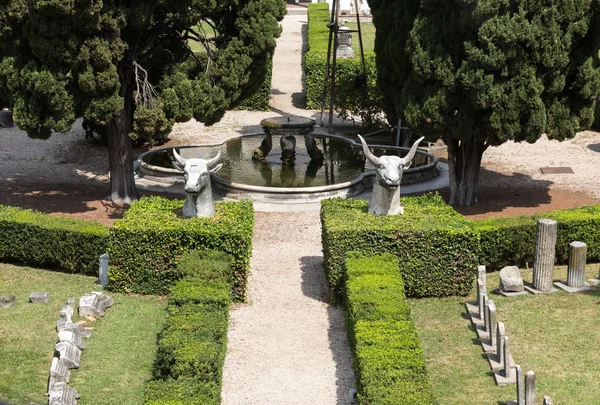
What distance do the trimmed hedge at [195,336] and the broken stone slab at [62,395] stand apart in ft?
3.70

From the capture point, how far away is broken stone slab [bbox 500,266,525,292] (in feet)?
58.9

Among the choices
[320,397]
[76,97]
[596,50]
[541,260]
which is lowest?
[320,397]

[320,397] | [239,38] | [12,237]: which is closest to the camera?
[320,397]

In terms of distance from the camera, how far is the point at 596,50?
21.8 meters

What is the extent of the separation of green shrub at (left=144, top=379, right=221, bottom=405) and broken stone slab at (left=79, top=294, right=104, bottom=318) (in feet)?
12.9

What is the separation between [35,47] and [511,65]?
10.1 metres

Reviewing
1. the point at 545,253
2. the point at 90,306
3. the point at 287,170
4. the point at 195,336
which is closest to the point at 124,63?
the point at 287,170

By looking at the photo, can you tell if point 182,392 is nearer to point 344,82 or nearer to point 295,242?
point 295,242

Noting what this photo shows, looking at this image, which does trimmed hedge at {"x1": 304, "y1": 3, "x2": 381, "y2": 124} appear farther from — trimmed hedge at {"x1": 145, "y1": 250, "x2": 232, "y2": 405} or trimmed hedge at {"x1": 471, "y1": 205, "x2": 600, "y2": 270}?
trimmed hedge at {"x1": 145, "y1": 250, "x2": 232, "y2": 405}

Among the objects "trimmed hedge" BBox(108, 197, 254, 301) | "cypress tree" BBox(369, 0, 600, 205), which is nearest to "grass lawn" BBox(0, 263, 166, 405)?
"trimmed hedge" BBox(108, 197, 254, 301)

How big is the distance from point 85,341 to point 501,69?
35.1 ft

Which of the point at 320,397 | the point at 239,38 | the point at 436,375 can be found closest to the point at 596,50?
the point at 239,38

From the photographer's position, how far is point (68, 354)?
577 inches

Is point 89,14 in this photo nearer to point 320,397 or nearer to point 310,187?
point 310,187
